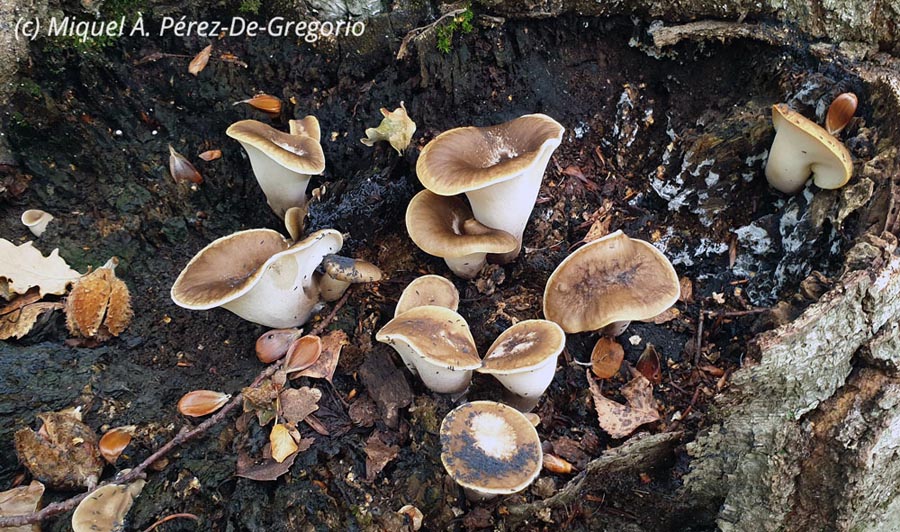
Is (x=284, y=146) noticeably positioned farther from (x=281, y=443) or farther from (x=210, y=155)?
(x=281, y=443)

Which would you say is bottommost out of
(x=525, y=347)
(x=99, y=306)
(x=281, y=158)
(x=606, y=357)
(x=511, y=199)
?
(x=606, y=357)

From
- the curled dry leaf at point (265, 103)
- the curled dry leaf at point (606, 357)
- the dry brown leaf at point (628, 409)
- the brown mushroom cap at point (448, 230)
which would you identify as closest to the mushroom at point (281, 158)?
the curled dry leaf at point (265, 103)

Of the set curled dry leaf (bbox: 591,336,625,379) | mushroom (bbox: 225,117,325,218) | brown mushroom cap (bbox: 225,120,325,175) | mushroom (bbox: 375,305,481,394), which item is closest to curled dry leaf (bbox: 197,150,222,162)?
mushroom (bbox: 225,117,325,218)

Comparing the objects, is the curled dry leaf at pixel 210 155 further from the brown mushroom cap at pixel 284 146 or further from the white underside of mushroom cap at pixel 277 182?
the brown mushroom cap at pixel 284 146

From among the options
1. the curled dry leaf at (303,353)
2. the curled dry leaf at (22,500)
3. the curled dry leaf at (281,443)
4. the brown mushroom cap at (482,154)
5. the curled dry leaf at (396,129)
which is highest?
the brown mushroom cap at (482,154)

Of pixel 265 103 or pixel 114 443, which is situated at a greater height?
pixel 265 103

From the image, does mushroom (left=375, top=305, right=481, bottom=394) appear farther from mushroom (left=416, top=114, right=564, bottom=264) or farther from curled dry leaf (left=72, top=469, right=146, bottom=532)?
curled dry leaf (left=72, top=469, right=146, bottom=532)

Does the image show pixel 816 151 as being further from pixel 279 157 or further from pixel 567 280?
pixel 279 157

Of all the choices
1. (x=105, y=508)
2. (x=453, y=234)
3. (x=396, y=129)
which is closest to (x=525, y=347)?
(x=453, y=234)
